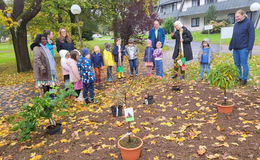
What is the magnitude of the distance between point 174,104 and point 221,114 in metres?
1.19

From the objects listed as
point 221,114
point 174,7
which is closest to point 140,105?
point 221,114

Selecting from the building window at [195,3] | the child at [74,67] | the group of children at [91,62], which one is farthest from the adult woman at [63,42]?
the building window at [195,3]

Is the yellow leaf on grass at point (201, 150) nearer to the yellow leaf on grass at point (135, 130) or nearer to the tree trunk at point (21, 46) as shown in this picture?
the yellow leaf on grass at point (135, 130)

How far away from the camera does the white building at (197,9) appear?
2982cm

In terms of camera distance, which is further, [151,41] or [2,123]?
[151,41]

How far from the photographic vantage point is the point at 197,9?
35156 millimetres

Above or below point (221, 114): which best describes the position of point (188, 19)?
above

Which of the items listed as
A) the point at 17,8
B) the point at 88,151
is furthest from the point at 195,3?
the point at 88,151

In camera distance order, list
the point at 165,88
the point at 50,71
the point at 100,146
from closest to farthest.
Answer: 1. the point at 100,146
2. the point at 50,71
3. the point at 165,88

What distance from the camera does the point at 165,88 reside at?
640 centimetres

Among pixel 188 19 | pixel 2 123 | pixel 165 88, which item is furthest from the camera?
pixel 188 19

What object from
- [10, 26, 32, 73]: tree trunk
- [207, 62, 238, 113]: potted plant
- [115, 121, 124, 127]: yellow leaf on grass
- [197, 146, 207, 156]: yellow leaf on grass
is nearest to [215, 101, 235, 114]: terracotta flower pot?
[207, 62, 238, 113]: potted plant

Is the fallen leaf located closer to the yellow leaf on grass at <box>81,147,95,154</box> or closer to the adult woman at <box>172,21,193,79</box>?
the yellow leaf on grass at <box>81,147,95,154</box>

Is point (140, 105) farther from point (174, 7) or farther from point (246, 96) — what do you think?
point (174, 7)
